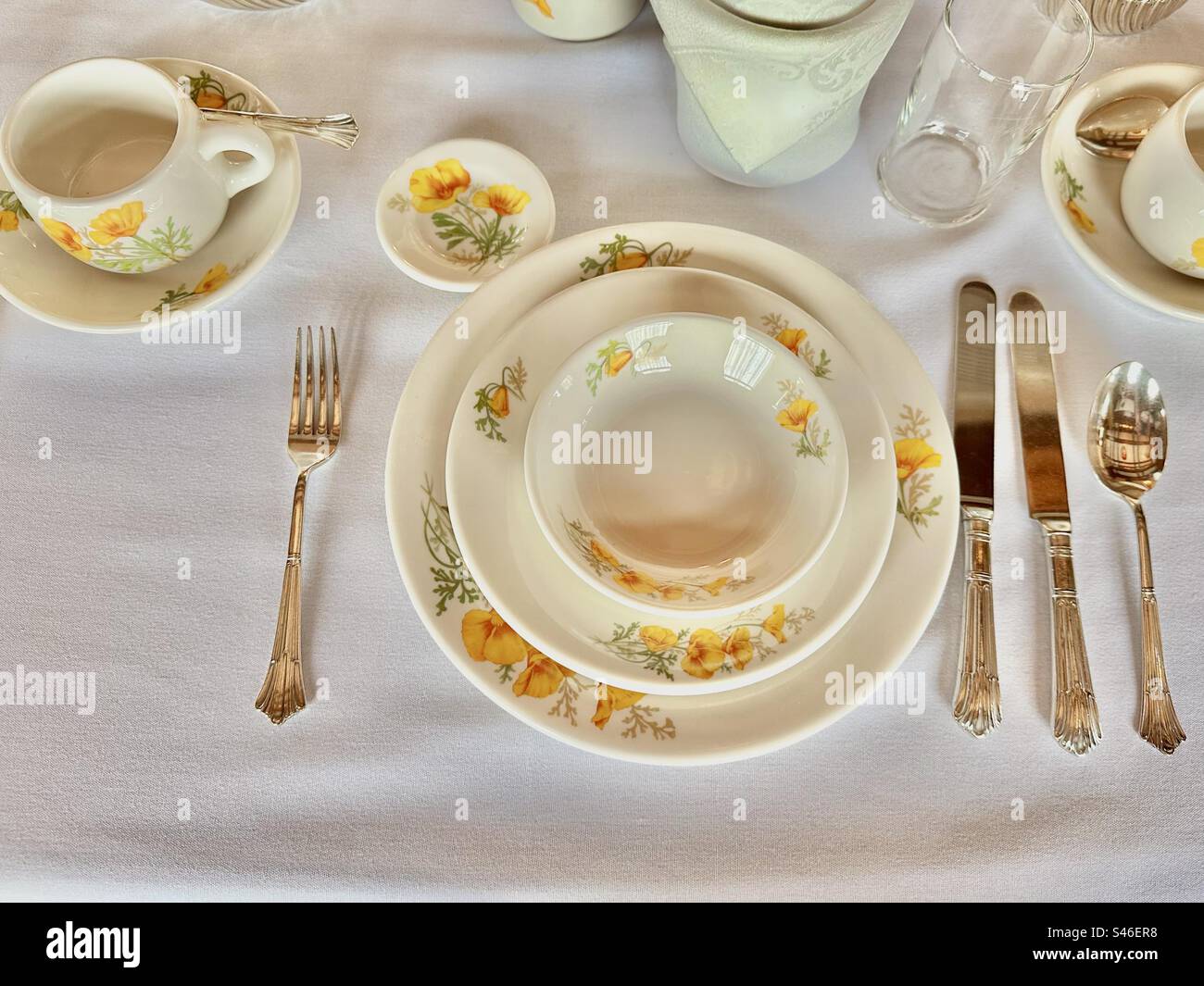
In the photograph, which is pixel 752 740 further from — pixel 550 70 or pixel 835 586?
pixel 550 70

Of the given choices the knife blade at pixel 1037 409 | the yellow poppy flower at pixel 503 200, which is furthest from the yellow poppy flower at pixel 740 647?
the yellow poppy flower at pixel 503 200

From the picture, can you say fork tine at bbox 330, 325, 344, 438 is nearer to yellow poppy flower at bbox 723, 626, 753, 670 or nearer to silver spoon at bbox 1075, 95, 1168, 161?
yellow poppy flower at bbox 723, 626, 753, 670

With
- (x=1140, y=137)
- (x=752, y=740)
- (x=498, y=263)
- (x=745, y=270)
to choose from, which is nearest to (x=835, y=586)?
(x=752, y=740)

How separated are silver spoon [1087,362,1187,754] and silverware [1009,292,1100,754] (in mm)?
28

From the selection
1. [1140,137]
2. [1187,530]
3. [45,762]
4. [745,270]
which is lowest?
[45,762]

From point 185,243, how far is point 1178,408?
24.8 inches

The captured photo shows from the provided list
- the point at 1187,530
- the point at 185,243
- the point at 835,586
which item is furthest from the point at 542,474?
the point at 1187,530

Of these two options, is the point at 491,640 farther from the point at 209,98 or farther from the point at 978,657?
the point at 209,98

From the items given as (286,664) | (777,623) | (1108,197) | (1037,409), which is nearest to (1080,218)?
(1108,197)

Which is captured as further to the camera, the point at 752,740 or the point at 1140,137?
the point at 1140,137

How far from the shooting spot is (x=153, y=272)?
1.70 feet

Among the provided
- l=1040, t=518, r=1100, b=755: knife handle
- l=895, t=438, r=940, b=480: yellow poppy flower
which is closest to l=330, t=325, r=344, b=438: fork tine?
l=895, t=438, r=940, b=480: yellow poppy flower
